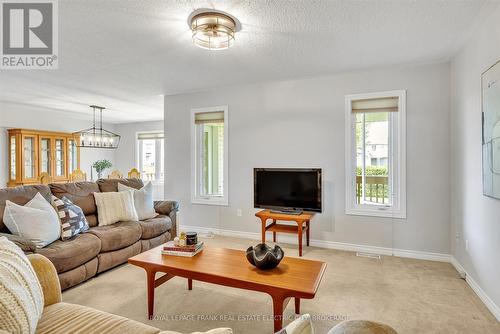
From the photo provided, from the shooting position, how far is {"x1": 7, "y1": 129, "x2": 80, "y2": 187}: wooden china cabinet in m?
5.54

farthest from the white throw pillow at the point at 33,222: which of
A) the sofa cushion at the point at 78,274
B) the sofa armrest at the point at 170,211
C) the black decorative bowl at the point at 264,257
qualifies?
the black decorative bowl at the point at 264,257

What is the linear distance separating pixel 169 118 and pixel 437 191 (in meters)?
4.40

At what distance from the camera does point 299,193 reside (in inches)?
156

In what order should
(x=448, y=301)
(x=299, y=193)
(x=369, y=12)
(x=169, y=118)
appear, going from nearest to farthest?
(x=369, y=12), (x=448, y=301), (x=299, y=193), (x=169, y=118)

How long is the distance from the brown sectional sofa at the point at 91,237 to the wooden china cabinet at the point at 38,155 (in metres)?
3.04

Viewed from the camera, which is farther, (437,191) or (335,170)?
(335,170)

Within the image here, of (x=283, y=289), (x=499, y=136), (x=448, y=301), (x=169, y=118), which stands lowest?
(x=448, y=301)

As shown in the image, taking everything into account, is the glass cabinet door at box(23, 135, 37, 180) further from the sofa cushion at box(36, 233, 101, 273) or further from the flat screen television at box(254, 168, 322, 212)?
the flat screen television at box(254, 168, 322, 212)

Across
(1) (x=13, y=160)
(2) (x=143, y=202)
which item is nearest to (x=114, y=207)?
(2) (x=143, y=202)

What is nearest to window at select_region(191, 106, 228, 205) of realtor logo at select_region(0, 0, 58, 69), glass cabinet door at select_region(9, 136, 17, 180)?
realtor logo at select_region(0, 0, 58, 69)

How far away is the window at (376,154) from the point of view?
364 centimetres

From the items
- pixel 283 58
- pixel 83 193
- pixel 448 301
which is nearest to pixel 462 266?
pixel 448 301

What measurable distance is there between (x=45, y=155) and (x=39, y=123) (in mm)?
765

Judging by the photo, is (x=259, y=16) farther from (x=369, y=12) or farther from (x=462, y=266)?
(x=462, y=266)
